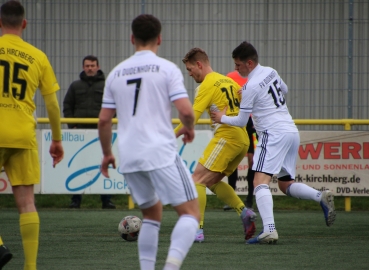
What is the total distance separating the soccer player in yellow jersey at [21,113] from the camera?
568cm

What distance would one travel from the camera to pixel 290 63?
12477 millimetres

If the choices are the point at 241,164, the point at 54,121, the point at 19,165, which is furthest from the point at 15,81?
the point at 241,164

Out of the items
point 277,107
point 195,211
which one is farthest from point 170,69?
point 277,107

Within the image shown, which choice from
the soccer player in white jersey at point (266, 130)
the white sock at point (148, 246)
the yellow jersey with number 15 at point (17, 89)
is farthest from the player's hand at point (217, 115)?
the white sock at point (148, 246)

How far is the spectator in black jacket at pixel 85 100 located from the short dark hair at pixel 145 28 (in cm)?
721

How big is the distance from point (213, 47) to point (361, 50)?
226cm

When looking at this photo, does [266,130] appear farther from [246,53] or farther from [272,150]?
[246,53]

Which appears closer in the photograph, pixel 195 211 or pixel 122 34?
pixel 195 211

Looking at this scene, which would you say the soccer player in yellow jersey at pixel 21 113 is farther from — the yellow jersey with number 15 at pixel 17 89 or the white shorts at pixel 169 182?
the white shorts at pixel 169 182

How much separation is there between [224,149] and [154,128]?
3197mm

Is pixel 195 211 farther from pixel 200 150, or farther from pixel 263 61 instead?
pixel 263 61

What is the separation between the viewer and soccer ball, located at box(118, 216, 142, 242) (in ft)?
26.1

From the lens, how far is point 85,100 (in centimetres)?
1250

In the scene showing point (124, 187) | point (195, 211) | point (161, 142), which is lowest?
point (124, 187)
